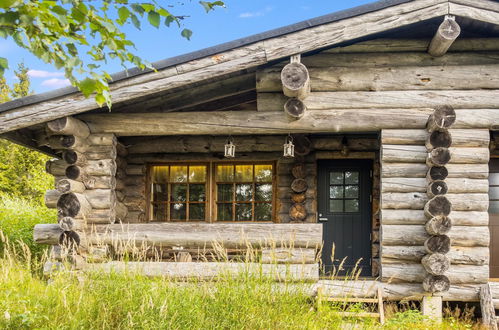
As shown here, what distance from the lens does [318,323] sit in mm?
4777

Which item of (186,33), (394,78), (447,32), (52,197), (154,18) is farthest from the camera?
(52,197)

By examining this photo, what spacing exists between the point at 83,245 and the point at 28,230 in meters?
6.21

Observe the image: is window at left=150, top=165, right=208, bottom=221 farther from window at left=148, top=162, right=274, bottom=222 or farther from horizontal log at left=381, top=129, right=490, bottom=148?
horizontal log at left=381, top=129, right=490, bottom=148

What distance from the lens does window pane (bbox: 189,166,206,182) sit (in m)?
9.81

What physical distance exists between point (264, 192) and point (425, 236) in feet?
11.5

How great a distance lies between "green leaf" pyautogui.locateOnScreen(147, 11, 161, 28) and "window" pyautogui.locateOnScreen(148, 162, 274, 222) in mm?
5940

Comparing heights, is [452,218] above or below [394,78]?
below

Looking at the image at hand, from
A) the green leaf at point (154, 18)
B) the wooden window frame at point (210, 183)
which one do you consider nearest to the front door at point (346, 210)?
the wooden window frame at point (210, 183)

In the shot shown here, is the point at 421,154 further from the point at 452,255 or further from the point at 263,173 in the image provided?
the point at 263,173

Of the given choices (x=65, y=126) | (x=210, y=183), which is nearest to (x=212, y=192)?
(x=210, y=183)

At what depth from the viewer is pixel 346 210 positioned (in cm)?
985

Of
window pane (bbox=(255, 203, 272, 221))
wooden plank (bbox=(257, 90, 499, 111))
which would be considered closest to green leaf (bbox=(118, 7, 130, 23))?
wooden plank (bbox=(257, 90, 499, 111))

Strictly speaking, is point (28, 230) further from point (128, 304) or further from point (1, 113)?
point (128, 304)

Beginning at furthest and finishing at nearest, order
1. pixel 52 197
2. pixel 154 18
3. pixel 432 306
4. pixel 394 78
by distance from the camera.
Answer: pixel 52 197 → pixel 394 78 → pixel 432 306 → pixel 154 18
